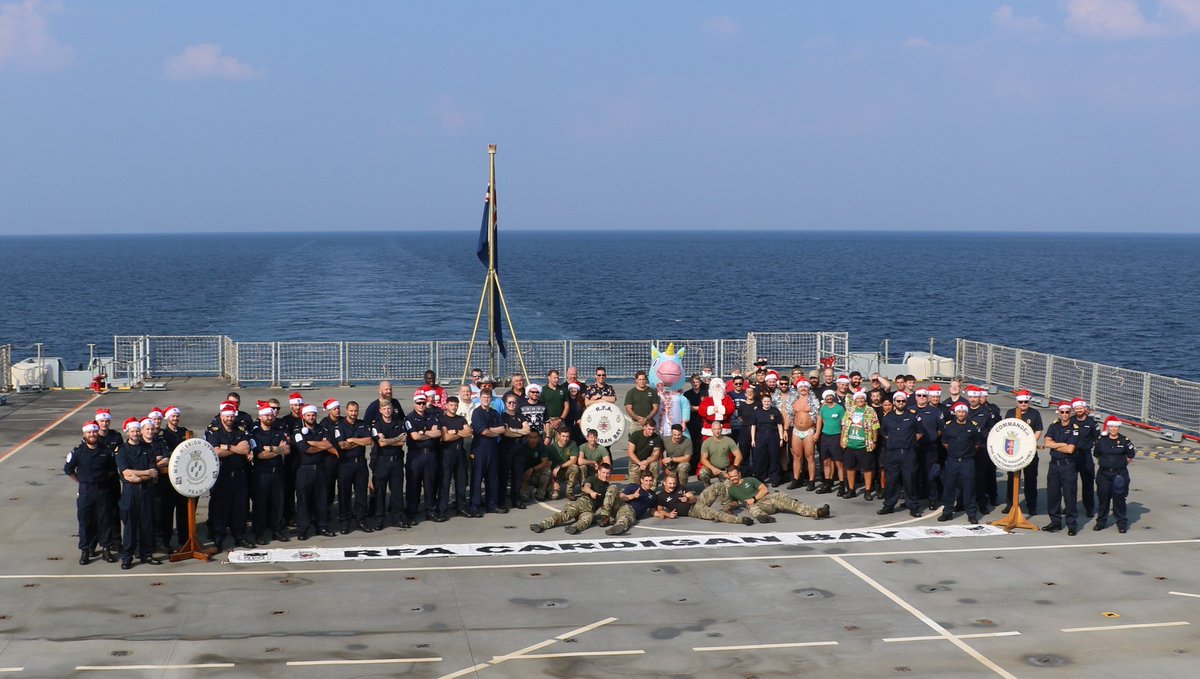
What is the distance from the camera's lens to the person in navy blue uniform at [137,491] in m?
15.3

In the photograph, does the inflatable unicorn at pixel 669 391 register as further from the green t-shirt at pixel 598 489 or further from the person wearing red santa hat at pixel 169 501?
the person wearing red santa hat at pixel 169 501

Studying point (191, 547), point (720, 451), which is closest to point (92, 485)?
point (191, 547)

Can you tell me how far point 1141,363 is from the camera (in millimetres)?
59375

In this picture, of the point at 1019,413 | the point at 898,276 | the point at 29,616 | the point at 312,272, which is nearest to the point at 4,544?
the point at 29,616

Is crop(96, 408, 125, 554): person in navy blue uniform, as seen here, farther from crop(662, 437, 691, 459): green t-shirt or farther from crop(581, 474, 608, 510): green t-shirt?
crop(662, 437, 691, 459): green t-shirt

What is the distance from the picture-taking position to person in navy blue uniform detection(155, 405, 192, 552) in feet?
52.2

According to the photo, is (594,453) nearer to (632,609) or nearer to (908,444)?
(908,444)

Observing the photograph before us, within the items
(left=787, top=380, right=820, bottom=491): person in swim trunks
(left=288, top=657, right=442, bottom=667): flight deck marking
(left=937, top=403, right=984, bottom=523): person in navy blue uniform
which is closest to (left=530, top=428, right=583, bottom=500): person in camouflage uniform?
(left=787, top=380, right=820, bottom=491): person in swim trunks

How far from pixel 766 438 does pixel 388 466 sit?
6221 mm

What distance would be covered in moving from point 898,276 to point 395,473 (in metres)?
131

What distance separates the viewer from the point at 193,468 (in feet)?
51.2

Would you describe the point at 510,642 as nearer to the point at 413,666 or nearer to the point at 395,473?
the point at 413,666

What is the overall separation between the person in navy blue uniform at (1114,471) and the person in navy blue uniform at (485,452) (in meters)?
8.39

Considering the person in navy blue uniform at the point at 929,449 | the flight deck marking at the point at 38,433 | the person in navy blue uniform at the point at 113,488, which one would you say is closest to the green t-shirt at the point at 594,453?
the person in navy blue uniform at the point at 929,449
